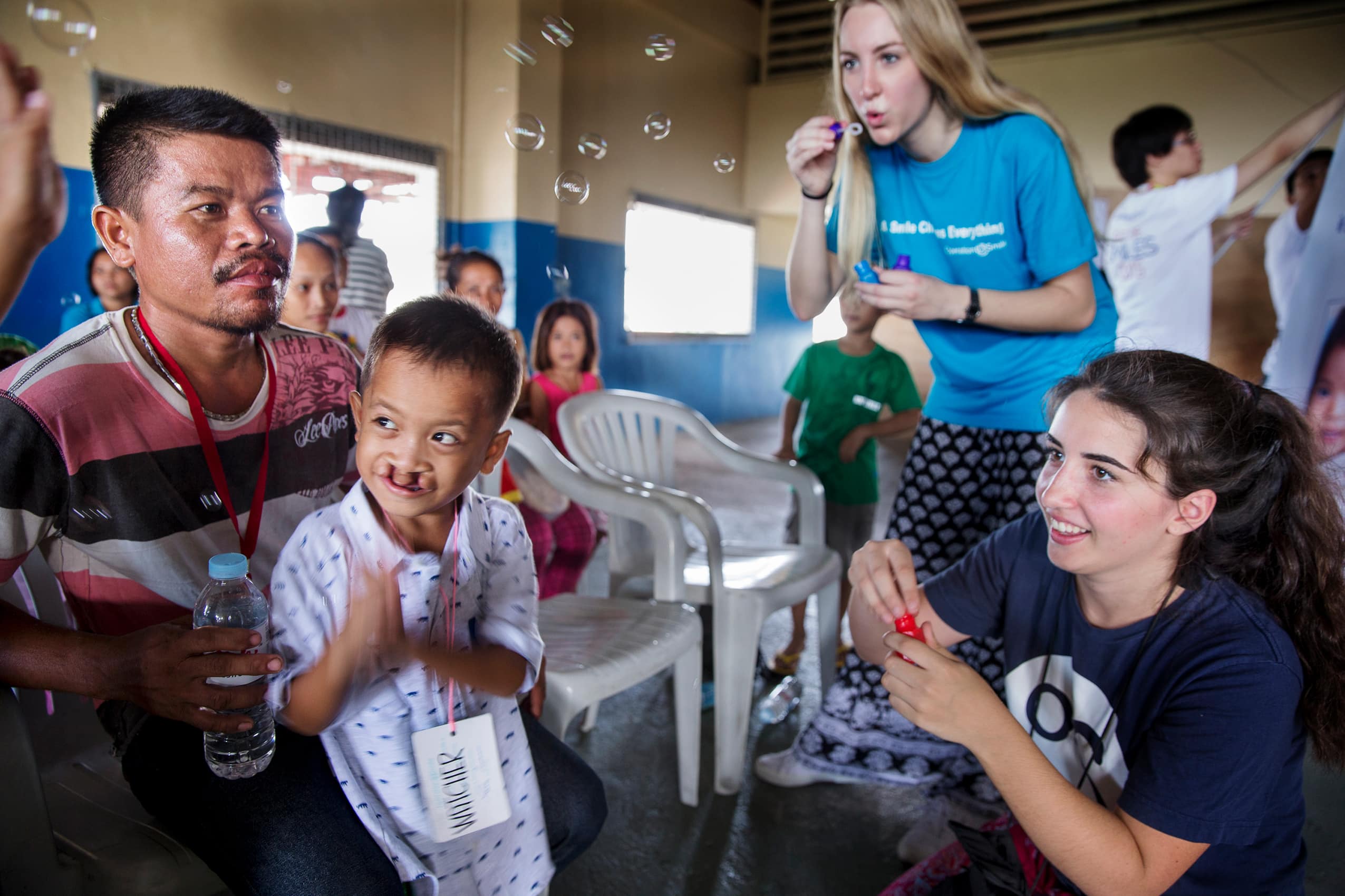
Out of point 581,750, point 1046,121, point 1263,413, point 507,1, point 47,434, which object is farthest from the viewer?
point 507,1

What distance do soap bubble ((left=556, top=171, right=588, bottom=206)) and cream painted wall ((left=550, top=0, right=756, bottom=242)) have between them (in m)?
4.92

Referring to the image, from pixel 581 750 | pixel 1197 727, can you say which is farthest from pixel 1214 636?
pixel 581 750

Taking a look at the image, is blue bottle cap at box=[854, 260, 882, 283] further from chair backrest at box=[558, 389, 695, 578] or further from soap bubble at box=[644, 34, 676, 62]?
chair backrest at box=[558, 389, 695, 578]

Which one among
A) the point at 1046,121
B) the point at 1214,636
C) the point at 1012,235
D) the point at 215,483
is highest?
the point at 1046,121

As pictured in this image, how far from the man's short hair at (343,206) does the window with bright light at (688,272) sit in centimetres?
449

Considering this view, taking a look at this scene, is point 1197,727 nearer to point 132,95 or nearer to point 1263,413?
point 1263,413

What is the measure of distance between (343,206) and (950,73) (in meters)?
2.22

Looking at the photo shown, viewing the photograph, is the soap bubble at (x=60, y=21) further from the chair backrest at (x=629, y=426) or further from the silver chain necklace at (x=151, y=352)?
the chair backrest at (x=629, y=426)

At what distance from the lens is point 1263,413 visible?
101cm

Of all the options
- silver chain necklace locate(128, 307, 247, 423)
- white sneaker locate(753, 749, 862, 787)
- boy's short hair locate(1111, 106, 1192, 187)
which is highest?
boy's short hair locate(1111, 106, 1192, 187)

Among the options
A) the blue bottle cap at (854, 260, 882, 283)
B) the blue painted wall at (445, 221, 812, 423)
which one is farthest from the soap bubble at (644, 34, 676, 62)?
the blue painted wall at (445, 221, 812, 423)

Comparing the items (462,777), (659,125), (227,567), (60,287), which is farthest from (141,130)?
(60,287)

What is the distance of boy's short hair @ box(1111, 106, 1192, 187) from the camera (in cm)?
445

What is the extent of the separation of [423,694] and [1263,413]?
3.45 ft
